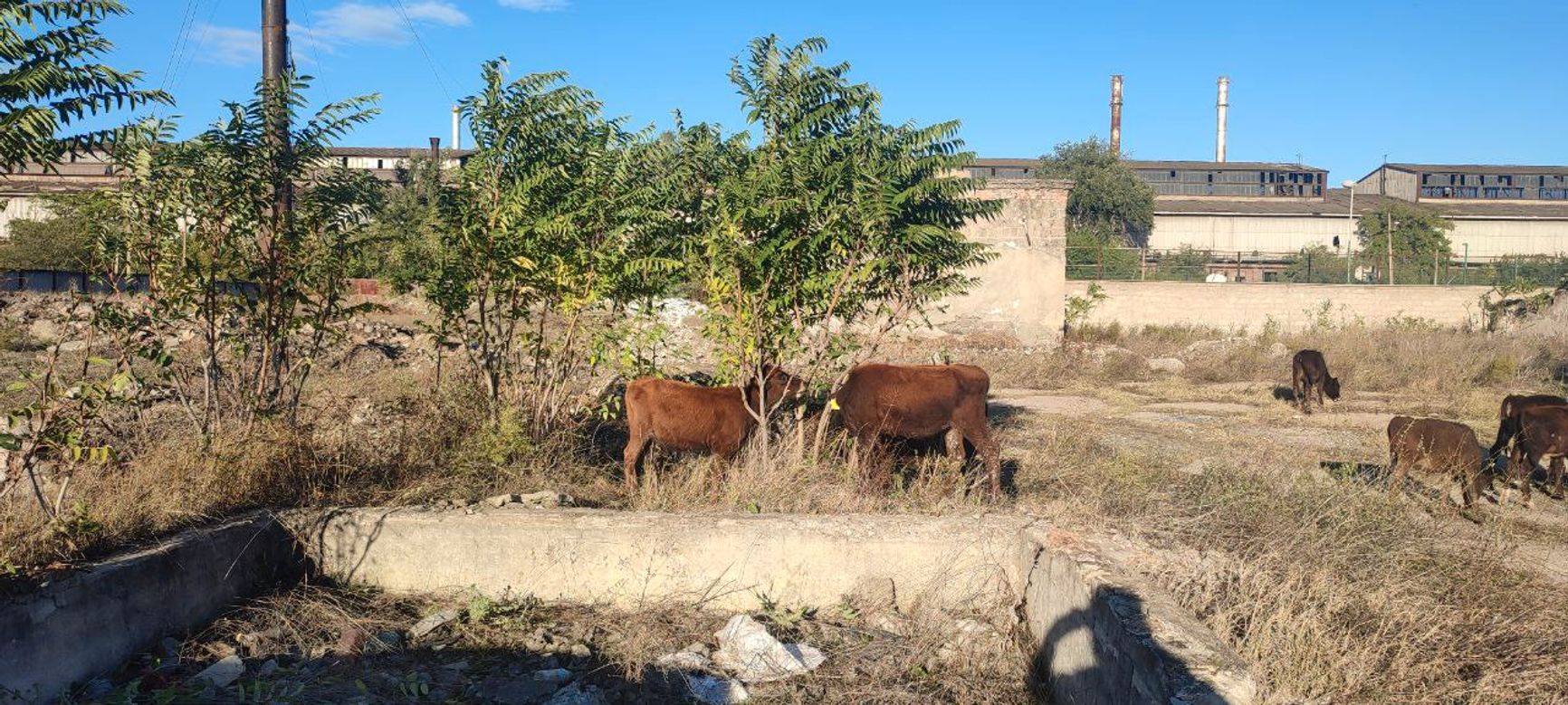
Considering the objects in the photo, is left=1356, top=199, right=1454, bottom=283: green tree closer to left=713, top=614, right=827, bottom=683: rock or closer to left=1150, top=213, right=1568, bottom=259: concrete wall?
left=1150, top=213, right=1568, bottom=259: concrete wall

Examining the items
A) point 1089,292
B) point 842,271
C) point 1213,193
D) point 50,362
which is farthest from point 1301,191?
point 50,362

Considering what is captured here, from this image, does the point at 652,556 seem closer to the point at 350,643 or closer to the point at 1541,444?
the point at 350,643

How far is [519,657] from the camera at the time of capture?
19.0ft

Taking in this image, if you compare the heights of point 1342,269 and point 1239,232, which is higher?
point 1239,232

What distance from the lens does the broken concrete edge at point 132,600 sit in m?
4.82

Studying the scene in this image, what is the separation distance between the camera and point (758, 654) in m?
5.70

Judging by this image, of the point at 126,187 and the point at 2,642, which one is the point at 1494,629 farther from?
the point at 126,187

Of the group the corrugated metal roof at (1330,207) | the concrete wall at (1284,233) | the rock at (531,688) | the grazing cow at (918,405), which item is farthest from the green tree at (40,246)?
the corrugated metal roof at (1330,207)

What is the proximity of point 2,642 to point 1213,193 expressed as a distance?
67.0m

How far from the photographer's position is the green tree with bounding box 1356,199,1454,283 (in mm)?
35219

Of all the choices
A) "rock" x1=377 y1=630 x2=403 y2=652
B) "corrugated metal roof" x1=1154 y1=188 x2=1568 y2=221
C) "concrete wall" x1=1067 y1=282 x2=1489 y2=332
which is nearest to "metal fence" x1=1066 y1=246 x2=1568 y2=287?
"concrete wall" x1=1067 y1=282 x2=1489 y2=332

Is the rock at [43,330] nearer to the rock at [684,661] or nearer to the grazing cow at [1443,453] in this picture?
the rock at [684,661]

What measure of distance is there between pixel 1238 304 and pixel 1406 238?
952 inches

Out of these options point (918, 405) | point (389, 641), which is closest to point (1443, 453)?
point (918, 405)
